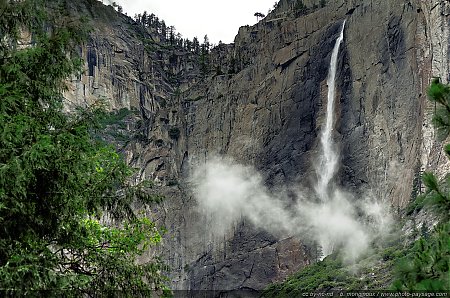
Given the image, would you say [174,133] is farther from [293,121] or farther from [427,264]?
[427,264]

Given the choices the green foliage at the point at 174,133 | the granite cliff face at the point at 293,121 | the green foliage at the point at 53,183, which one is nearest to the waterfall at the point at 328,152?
the granite cliff face at the point at 293,121

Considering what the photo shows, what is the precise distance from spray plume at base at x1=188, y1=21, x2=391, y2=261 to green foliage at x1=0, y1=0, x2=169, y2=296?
56.0 metres

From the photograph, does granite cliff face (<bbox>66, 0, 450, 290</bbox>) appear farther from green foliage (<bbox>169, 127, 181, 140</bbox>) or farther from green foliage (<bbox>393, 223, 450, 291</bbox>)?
green foliage (<bbox>393, 223, 450, 291</bbox>)

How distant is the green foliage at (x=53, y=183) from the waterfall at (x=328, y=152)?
221 ft

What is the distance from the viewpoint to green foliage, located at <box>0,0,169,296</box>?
356 inches

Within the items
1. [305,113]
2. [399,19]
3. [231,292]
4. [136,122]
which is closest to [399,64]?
[399,19]

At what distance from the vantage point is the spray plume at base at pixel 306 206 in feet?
233

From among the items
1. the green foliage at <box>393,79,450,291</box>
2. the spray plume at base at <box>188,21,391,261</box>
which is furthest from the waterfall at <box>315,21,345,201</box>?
the green foliage at <box>393,79,450,291</box>

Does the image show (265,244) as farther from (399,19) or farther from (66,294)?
(66,294)

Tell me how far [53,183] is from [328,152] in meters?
70.5

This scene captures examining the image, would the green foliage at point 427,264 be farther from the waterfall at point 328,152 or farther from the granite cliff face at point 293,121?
the waterfall at point 328,152

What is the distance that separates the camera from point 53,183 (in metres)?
9.71

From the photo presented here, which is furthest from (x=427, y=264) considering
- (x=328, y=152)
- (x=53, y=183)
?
(x=328, y=152)

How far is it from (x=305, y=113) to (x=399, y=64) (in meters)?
16.3
